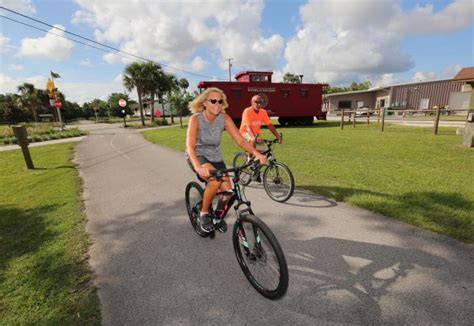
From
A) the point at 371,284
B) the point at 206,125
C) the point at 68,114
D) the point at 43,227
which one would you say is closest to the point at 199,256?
the point at 206,125

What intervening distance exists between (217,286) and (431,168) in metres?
6.75

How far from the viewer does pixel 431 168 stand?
6.55m

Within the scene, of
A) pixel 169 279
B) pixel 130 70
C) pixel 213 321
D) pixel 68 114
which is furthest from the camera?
pixel 68 114

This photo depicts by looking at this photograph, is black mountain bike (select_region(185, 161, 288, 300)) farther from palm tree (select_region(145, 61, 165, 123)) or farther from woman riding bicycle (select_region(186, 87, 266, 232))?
palm tree (select_region(145, 61, 165, 123))

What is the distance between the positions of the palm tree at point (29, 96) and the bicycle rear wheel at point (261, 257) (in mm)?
69377

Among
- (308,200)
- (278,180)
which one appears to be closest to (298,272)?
(308,200)

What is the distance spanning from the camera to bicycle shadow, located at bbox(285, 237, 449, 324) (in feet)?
7.36

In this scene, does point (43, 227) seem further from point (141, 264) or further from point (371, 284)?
point (371, 284)

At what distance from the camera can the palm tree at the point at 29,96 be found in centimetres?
5384

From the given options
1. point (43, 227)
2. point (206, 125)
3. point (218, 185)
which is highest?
point (206, 125)

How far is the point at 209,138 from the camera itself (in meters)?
3.21

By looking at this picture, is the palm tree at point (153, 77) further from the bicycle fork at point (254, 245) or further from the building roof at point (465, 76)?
the bicycle fork at point (254, 245)

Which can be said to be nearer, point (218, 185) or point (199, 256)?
point (218, 185)

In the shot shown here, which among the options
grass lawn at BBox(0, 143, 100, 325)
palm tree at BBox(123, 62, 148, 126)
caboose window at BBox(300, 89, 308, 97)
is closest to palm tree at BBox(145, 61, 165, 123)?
palm tree at BBox(123, 62, 148, 126)
